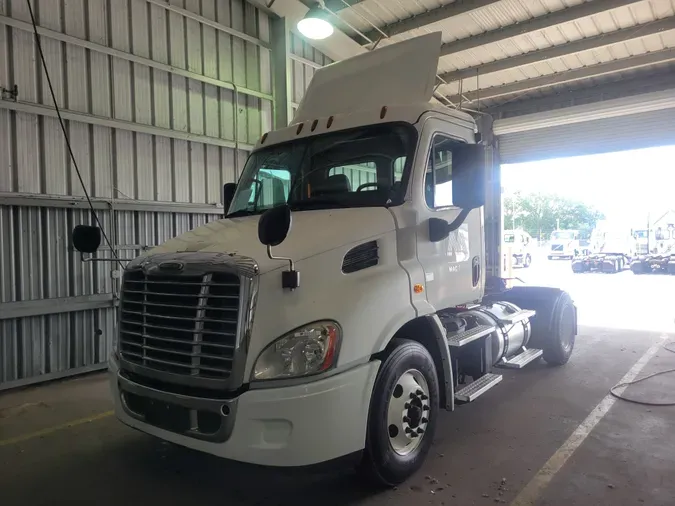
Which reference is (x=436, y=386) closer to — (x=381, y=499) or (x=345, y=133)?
(x=381, y=499)

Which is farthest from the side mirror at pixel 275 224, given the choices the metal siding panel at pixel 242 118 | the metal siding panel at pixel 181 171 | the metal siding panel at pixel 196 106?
the metal siding panel at pixel 242 118

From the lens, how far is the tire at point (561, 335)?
672 centimetres

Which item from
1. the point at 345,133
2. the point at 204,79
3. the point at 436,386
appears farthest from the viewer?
the point at 204,79

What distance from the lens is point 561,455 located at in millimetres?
4004

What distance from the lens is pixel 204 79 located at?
8398 millimetres

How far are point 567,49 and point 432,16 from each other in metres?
2.60

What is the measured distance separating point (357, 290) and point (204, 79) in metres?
6.57

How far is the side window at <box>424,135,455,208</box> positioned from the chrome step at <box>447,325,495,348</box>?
3.75ft

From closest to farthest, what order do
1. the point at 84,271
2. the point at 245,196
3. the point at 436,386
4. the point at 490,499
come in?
the point at 490,499, the point at 436,386, the point at 245,196, the point at 84,271

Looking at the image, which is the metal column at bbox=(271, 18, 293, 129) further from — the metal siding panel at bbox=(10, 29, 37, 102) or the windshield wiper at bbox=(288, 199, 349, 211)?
the windshield wiper at bbox=(288, 199, 349, 211)

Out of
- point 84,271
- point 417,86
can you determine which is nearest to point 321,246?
point 417,86

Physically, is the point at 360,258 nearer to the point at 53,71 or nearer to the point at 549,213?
the point at 53,71

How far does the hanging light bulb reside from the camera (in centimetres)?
773

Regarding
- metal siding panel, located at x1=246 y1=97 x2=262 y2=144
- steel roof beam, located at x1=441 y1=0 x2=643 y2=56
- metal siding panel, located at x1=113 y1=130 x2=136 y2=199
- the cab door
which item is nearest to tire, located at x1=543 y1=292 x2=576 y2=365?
the cab door
